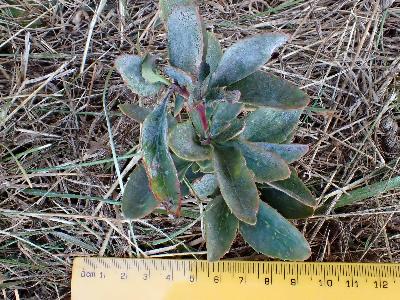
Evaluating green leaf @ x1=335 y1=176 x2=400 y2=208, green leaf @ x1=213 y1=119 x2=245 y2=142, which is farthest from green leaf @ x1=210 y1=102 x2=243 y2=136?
green leaf @ x1=335 y1=176 x2=400 y2=208

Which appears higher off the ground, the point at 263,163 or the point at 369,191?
the point at 263,163

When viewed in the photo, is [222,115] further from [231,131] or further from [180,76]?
[180,76]

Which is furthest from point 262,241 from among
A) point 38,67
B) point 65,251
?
point 38,67

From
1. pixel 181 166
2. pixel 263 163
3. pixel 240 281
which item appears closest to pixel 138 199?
pixel 181 166

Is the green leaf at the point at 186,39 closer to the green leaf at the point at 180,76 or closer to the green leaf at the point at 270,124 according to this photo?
the green leaf at the point at 180,76

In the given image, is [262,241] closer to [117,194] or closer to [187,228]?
[187,228]

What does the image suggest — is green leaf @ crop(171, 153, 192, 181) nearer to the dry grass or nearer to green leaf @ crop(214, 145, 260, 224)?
green leaf @ crop(214, 145, 260, 224)
